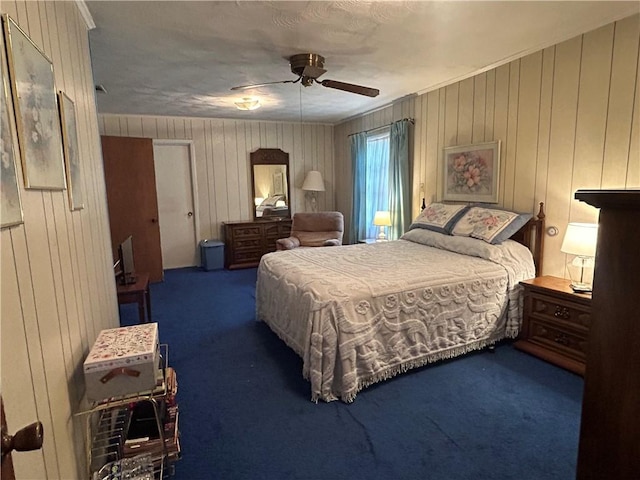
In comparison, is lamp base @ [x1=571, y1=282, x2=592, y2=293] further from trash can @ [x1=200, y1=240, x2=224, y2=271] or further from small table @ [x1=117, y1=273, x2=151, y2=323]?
trash can @ [x1=200, y1=240, x2=224, y2=271]

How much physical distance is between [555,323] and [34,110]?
3.17 m

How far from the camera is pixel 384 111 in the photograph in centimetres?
501

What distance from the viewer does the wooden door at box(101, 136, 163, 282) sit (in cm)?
471

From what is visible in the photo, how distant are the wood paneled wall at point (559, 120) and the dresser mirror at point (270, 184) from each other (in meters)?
2.95

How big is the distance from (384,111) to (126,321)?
13.5 feet

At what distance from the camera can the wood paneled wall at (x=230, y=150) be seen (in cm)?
548

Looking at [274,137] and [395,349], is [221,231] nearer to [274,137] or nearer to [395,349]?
[274,137]

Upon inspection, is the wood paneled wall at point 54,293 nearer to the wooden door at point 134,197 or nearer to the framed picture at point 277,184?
A: the wooden door at point 134,197

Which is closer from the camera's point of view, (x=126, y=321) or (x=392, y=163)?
(x=126, y=321)

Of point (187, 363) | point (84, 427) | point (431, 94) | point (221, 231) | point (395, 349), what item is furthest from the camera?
point (221, 231)

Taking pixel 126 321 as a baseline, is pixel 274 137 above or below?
above

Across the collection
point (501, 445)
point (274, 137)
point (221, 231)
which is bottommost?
point (501, 445)

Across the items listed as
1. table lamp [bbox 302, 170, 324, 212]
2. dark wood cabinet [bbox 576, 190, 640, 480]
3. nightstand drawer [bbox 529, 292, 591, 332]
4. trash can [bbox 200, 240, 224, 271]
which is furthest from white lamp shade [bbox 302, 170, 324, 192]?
dark wood cabinet [bbox 576, 190, 640, 480]

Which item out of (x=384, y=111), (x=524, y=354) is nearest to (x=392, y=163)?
(x=384, y=111)
